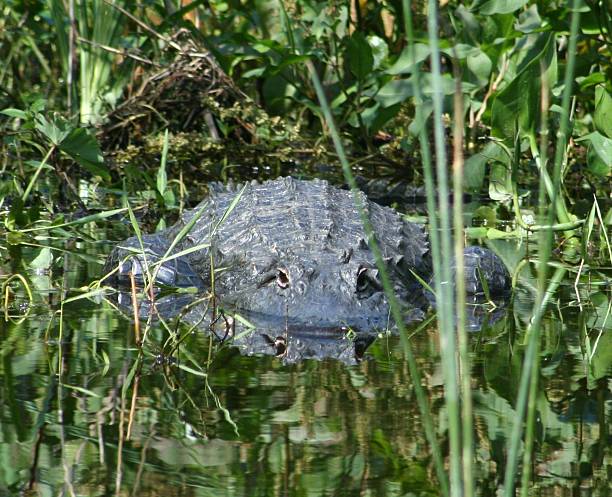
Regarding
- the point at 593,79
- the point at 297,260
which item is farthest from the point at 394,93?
the point at 297,260

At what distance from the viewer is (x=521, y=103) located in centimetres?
476

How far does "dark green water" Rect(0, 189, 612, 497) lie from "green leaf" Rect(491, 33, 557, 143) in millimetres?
1150

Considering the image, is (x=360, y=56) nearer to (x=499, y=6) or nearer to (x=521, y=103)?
(x=499, y=6)

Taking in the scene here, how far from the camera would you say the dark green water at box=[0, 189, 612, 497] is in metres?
2.29

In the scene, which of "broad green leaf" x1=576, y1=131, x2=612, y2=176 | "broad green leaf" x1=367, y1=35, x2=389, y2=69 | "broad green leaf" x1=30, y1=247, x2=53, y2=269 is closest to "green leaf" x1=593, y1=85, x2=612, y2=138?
"broad green leaf" x1=576, y1=131, x2=612, y2=176

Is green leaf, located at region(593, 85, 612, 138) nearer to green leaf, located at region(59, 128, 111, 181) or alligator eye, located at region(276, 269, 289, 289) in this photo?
alligator eye, located at region(276, 269, 289, 289)

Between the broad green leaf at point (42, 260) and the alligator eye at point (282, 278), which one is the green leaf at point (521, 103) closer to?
the alligator eye at point (282, 278)

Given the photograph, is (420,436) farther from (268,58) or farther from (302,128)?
(302,128)

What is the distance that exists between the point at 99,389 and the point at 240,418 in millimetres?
438

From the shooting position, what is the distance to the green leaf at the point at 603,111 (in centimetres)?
502

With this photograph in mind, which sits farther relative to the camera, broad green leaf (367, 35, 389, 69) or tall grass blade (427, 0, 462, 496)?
broad green leaf (367, 35, 389, 69)

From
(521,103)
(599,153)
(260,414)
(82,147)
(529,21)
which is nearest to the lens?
(260,414)

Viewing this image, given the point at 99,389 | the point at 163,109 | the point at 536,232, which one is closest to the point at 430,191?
the point at 99,389

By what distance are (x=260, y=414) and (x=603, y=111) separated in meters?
2.93
